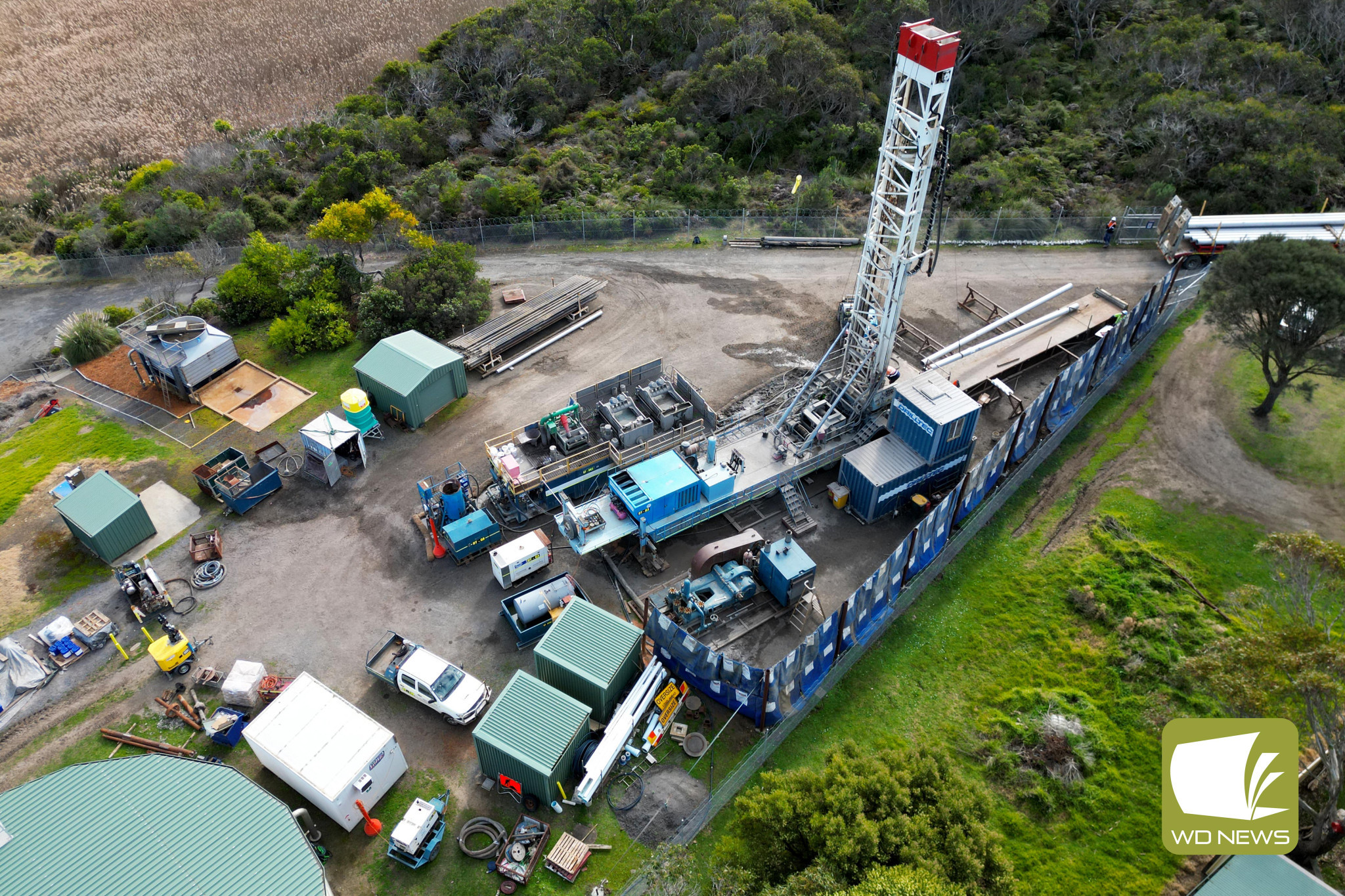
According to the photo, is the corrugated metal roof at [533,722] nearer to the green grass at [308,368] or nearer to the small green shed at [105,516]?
the small green shed at [105,516]

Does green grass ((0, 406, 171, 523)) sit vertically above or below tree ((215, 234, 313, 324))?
below

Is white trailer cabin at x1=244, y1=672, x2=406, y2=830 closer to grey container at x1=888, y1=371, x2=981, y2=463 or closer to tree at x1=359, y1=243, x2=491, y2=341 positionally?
tree at x1=359, y1=243, x2=491, y2=341

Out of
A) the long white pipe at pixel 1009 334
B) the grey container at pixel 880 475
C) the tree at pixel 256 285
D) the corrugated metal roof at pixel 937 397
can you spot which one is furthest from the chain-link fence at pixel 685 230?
the grey container at pixel 880 475

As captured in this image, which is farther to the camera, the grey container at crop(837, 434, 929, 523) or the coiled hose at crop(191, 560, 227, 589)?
the grey container at crop(837, 434, 929, 523)

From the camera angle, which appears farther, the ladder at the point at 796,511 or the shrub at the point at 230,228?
the shrub at the point at 230,228

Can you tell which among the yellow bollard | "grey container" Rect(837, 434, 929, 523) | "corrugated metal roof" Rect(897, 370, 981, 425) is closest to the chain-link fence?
"corrugated metal roof" Rect(897, 370, 981, 425)

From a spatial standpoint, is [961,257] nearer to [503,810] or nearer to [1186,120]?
[1186,120]

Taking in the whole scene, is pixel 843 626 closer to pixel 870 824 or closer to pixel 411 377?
pixel 870 824
